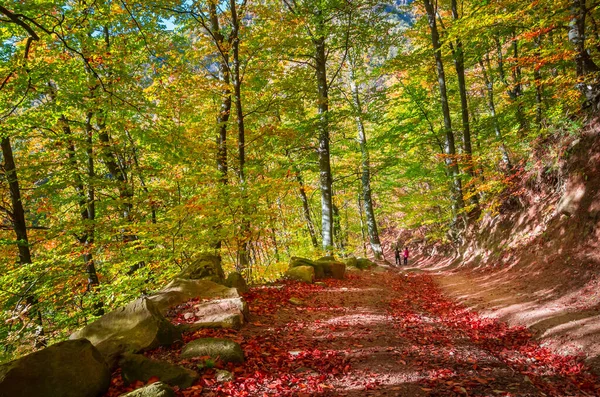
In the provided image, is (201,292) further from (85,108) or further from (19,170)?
(19,170)

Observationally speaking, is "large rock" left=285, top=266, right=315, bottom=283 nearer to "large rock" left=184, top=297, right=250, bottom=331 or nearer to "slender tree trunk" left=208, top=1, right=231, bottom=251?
"slender tree trunk" left=208, top=1, right=231, bottom=251

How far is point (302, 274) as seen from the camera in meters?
9.53

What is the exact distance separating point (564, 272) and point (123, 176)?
12.9 metres

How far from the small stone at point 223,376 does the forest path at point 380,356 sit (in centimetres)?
8

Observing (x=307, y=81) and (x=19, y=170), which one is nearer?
(x=19, y=170)

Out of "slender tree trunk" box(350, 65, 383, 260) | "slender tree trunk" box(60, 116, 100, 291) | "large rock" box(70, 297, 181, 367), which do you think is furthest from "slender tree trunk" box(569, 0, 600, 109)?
"slender tree trunk" box(60, 116, 100, 291)

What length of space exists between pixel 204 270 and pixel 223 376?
4.10 meters

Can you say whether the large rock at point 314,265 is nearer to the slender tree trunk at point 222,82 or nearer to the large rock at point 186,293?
the slender tree trunk at point 222,82

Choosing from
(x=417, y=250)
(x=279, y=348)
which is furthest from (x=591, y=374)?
(x=417, y=250)

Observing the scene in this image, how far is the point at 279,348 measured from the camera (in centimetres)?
469

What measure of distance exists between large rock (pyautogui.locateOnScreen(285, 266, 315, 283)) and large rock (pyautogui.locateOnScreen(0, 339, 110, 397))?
6.23 m

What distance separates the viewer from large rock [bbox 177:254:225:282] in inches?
294

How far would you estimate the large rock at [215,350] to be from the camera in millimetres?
4078

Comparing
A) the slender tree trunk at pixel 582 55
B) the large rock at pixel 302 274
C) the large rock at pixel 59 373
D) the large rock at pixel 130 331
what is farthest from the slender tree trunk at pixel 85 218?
the slender tree trunk at pixel 582 55
